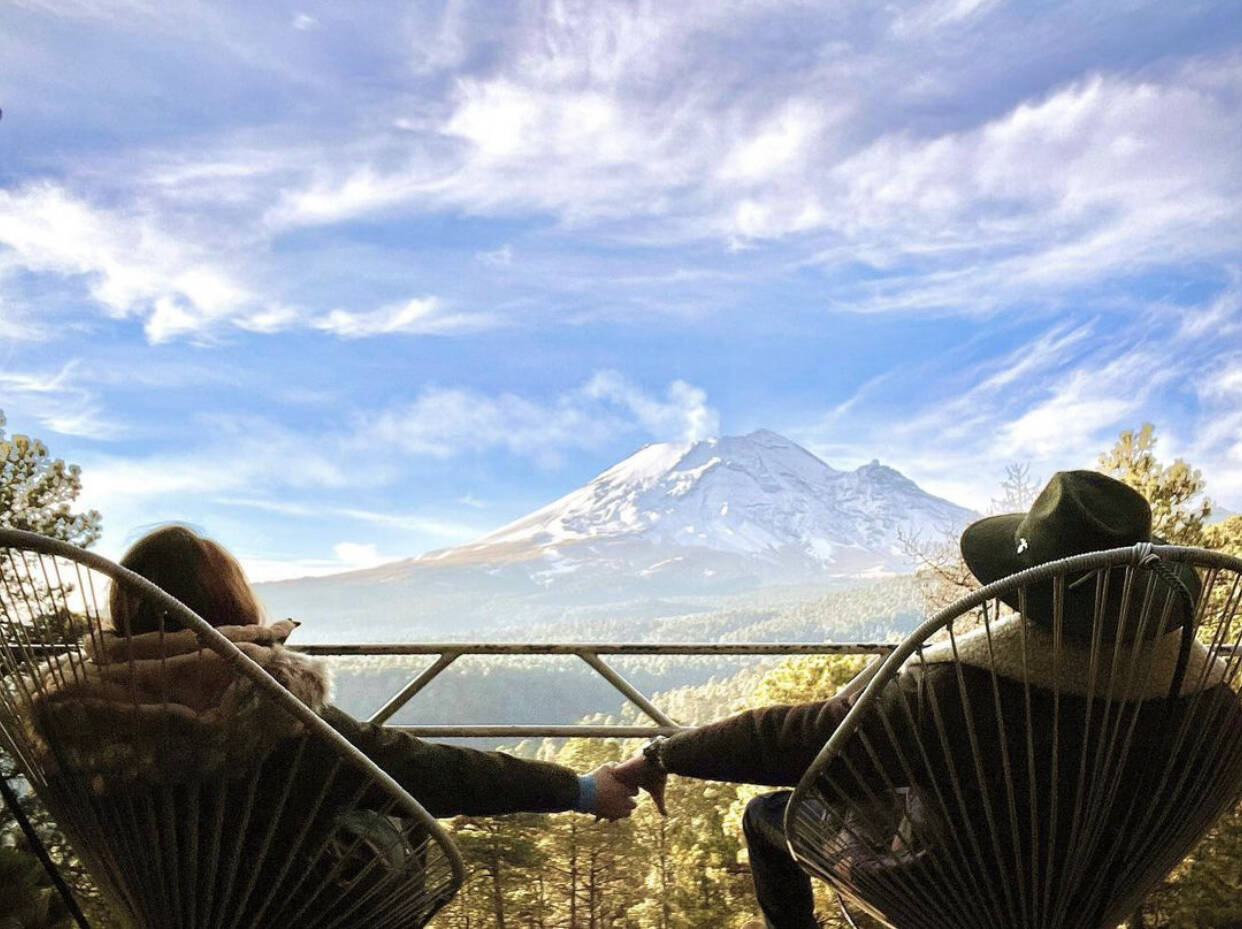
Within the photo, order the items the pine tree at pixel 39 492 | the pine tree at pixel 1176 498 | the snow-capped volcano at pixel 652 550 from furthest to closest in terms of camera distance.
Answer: the snow-capped volcano at pixel 652 550
the pine tree at pixel 1176 498
the pine tree at pixel 39 492

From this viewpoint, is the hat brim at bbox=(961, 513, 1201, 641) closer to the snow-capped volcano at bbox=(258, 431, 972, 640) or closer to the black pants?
the black pants

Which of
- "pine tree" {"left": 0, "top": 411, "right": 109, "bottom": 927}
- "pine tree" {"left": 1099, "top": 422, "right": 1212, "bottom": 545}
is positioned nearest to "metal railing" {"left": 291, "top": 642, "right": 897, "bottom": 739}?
"pine tree" {"left": 0, "top": 411, "right": 109, "bottom": 927}

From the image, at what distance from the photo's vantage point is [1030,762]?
130 centimetres

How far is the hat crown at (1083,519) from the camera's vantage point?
138cm

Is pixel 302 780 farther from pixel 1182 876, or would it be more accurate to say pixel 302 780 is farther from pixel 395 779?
pixel 1182 876

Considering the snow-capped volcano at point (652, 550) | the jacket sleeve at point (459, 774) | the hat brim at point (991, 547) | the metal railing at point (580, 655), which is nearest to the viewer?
the jacket sleeve at point (459, 774)

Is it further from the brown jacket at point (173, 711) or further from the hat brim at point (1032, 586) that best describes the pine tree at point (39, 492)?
the hat brim at point (1032, 586)

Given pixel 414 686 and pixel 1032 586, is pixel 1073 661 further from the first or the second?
pixel 414 686

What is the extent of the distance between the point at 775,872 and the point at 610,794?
0.81 ft

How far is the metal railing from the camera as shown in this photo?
2.40m

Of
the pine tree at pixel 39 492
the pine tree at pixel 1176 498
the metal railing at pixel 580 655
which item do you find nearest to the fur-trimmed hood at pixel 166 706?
the metal railing at pixel 580 655

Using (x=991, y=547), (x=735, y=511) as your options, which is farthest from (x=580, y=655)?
(x=735, y=511)

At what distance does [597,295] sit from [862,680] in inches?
1325

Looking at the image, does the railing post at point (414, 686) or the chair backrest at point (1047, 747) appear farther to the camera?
the railing post at point (414, 686)
